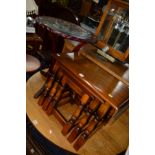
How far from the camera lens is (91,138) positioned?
1538 mm

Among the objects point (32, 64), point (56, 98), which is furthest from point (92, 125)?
point (32, 64)

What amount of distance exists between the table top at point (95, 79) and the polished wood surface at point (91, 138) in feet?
1.38

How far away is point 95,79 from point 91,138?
1.59 feet

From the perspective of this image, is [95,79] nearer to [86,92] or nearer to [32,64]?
[86,92]

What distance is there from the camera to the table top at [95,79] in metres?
1.27

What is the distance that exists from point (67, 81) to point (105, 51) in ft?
1.70

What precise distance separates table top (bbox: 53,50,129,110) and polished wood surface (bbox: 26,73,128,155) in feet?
1.38

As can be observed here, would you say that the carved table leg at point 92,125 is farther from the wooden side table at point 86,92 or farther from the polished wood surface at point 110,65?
the polished wood surface at point 110,65

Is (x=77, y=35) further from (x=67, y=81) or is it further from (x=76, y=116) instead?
(x=76, y=116)

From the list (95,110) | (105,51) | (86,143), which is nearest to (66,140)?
(86,143)

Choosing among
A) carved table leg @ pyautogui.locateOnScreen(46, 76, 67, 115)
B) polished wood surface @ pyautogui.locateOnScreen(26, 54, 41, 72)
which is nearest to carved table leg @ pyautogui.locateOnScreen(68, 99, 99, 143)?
carved table leg @ pyautogui.locateOnScreen(46, 76, 67, 115)

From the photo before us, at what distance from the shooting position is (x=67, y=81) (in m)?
1.50

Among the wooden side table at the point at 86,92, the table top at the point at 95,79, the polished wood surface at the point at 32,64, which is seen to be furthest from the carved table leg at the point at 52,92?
the polished wood surface at the point at 32,64
